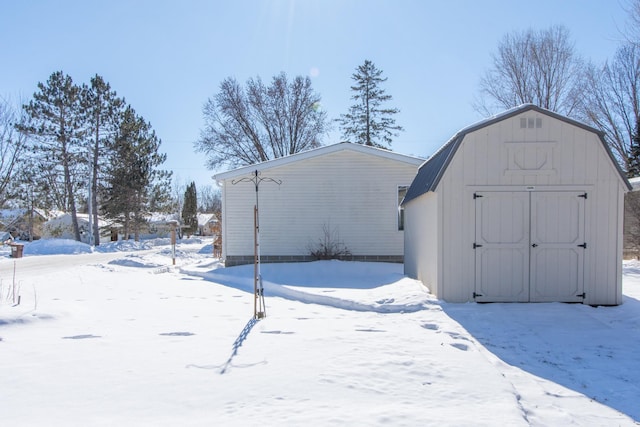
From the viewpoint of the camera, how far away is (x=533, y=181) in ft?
23.6

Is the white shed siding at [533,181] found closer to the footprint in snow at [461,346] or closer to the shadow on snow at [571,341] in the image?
the shadow on snow at [571,341]

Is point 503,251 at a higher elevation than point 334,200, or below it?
below

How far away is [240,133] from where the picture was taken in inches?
1124

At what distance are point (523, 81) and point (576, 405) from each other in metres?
21.6

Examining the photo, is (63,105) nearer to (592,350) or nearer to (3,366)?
(3,366)

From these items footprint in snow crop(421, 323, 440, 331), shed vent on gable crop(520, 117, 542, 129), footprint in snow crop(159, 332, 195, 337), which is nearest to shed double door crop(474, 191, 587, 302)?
shed vent on gable crop(520, 117, 542, 129)

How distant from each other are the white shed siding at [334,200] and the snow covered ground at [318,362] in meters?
4.72

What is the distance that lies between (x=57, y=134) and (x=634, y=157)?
3232 centimetres

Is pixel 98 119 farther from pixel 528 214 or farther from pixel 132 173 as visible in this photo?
pixel 528 214

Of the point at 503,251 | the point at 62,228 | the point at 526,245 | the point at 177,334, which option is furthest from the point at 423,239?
the point at 62,228

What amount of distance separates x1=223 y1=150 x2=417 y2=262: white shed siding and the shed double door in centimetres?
547

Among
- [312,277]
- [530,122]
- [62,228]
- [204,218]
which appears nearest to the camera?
[530,122]

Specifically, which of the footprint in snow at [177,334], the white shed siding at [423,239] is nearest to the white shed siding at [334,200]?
the white shed siding at [423,239]

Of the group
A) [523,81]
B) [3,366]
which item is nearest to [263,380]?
[3,366]
